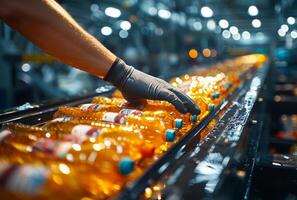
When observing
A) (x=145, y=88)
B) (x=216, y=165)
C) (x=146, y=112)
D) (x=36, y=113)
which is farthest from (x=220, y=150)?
(x=36, y=113)

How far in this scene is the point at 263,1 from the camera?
33.8 ft

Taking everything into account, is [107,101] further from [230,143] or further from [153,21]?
[153,21]

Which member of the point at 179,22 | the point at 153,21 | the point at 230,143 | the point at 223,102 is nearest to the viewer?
the point at 230,143

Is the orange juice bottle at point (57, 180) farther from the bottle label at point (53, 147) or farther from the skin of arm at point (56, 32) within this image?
the skin of arm at point (56, 32)

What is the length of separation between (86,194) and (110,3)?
6608 millimetres

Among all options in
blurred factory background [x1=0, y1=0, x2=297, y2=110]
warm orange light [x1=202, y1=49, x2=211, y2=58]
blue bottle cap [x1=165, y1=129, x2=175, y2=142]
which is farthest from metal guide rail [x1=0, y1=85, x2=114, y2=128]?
warm orange light [x1=202, y1=49, x2=211, y2=58]

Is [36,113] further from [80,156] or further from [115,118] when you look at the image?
[80,156]

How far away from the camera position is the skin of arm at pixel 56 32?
183 centimetres

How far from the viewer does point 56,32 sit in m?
1.97

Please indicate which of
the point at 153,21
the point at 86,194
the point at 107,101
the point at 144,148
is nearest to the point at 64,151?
the point at 86,194

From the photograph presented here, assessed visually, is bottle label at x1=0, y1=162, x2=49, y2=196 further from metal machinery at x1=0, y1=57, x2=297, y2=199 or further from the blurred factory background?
the blurred factory background

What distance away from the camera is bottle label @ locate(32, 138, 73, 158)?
1.23m

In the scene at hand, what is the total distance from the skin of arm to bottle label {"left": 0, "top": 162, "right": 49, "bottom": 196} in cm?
111

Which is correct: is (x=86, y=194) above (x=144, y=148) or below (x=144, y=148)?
below
